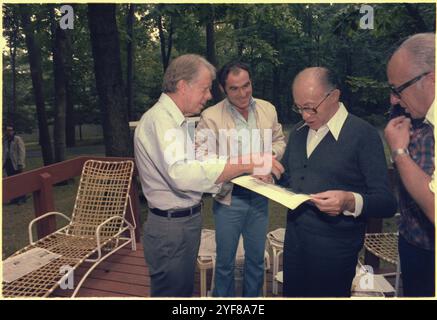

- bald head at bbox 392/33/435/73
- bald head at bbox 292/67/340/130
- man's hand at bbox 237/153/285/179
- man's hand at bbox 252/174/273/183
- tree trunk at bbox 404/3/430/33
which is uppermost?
tree trunk at bbox 404/3/430/33

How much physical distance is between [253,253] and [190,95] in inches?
70.1

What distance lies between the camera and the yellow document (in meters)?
2.16

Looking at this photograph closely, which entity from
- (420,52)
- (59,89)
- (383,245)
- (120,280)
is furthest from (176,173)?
(59,89)

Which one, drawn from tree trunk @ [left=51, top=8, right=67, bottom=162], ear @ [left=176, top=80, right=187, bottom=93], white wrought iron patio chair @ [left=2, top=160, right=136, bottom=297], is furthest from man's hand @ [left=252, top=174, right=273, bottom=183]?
tree trunk @ [left=51, top=8, right=67, bottom=162]

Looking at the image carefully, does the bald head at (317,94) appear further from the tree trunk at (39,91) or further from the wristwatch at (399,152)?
the tree trunk at (39,91)

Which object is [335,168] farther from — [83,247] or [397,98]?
[83,247]

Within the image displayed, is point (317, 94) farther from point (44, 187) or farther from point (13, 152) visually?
point (13, 152)

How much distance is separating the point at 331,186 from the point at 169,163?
1.09 m

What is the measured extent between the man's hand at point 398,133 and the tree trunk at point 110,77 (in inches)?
204

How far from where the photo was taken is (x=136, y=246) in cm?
529

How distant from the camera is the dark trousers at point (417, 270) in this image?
2.17 meters

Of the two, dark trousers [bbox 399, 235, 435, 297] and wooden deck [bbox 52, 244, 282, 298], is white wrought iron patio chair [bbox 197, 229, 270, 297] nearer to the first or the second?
wooden deck [bbox 52, 244, 282, 298]

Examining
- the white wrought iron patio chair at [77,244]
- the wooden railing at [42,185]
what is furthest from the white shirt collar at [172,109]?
the white wrought iron patio chair at [77,244]

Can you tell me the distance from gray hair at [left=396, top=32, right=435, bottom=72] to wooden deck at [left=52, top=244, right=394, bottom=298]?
2954 millimetres
